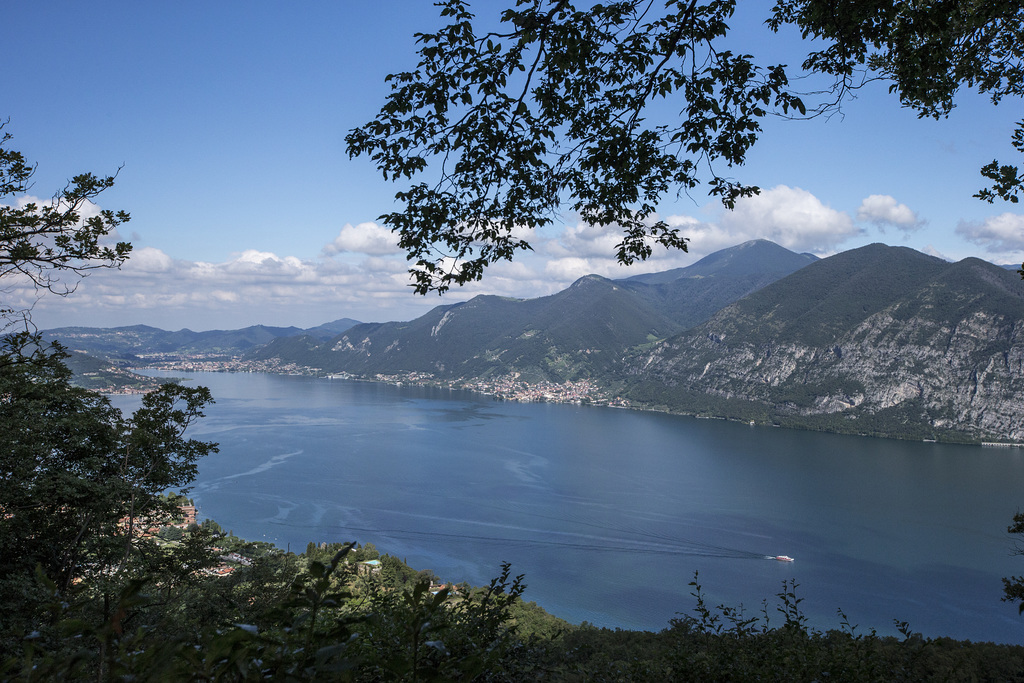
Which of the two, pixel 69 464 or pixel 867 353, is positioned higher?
pixel 867 353

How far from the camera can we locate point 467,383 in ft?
489

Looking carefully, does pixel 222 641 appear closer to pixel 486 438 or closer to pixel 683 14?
pixel 683 14

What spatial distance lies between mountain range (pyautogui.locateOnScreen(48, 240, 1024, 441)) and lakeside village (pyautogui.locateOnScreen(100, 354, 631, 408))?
3172 millimetres

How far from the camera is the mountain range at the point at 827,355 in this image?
8700cm

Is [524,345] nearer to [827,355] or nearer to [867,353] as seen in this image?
[827,355]

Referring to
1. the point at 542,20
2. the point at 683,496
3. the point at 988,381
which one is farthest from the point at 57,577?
the point at 988,381

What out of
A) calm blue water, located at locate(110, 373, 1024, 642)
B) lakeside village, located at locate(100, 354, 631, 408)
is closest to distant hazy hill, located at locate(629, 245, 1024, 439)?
lakeside village, located at locate(100, 354, 631, 408)

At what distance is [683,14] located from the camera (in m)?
3.51

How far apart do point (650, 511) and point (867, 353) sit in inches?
3150

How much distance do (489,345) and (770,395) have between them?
91.1m

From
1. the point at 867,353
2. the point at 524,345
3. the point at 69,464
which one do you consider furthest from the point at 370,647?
the point at 524,345

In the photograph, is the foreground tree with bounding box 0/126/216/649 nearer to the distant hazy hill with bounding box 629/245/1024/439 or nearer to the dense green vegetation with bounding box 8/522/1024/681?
the dense green vegetation with bounding box 8/522/1024/681

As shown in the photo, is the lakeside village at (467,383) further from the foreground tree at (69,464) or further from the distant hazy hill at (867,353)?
the foreground tree at (69,464)

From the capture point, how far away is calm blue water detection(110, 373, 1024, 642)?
31031mm
